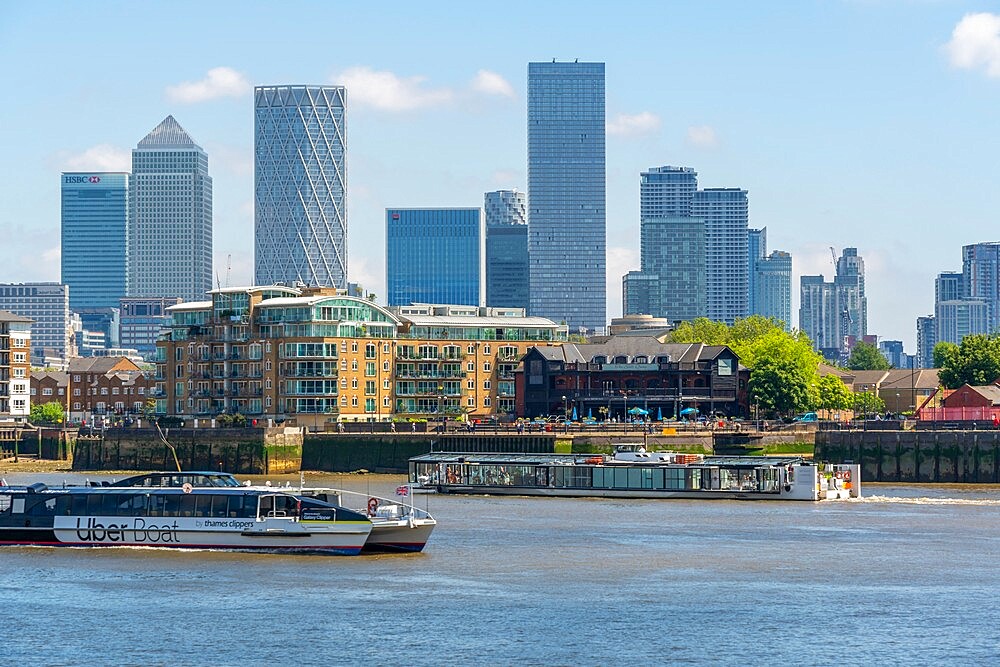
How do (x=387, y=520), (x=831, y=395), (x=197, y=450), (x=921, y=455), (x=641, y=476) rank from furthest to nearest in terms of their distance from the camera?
(x=831, y=395) → (x=197, y=450) → (x=921, y=455) → (x=641, y=476) → (x=387, y=520)

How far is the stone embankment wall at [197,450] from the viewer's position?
155m

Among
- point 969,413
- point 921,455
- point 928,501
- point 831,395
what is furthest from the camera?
point 831,395

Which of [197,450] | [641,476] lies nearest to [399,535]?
[641,476]

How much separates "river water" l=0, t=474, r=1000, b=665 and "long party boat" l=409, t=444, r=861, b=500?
58.2 ft

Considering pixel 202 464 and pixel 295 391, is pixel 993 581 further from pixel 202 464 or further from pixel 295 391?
pixel 295 391

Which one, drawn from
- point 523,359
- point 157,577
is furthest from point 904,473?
point 157,577

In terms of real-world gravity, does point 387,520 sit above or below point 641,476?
below

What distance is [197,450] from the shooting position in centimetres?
15850

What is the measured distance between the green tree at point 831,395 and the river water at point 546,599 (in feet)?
309

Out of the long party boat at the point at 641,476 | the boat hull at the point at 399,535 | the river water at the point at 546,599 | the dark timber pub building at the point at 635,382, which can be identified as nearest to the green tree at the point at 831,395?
the dark timber pub building at the point at 635,382

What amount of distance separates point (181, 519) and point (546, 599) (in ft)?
73.0

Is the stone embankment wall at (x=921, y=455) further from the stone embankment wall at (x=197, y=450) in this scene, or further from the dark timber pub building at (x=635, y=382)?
the stone embankment wall at (x=197, y=450)

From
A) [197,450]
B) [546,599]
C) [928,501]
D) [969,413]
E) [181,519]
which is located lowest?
[546,599]

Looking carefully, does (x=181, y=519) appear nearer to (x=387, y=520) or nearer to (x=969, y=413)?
(x=387, y=520)
